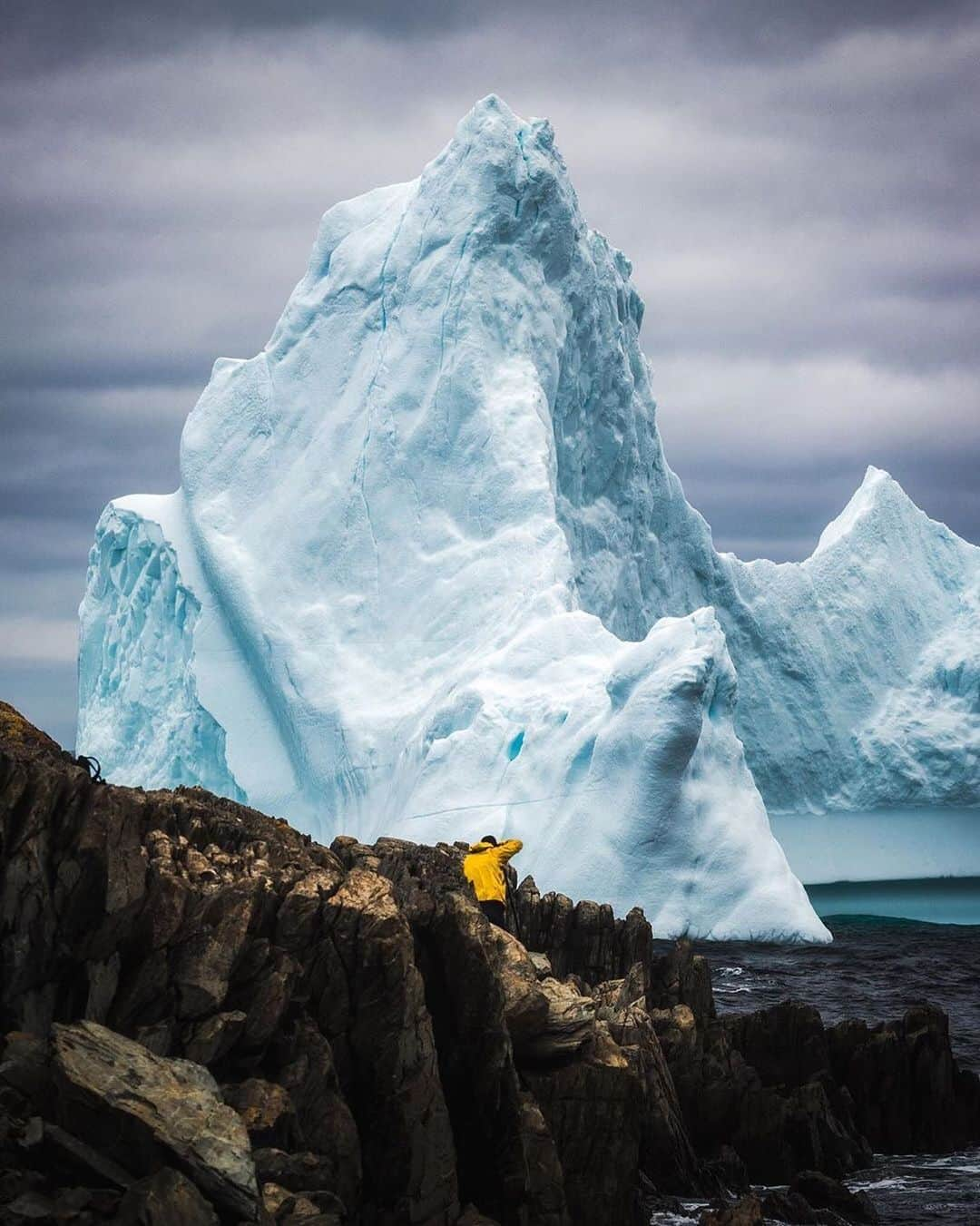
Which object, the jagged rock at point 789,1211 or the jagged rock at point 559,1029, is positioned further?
the jagged rock at point 789,1211

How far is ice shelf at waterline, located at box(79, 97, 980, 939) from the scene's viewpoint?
18656 millimetres

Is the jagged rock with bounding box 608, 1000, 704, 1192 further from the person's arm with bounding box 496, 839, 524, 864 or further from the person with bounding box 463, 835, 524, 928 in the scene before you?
the person's arm with bounding box 496, 839, 524, 864

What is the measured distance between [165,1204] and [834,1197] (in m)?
4.61

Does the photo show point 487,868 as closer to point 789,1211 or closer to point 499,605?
point 789,1211

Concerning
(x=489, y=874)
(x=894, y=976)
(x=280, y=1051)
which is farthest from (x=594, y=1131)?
(x=894, y=976)

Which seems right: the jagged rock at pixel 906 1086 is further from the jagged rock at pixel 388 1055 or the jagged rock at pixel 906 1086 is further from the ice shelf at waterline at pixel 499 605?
the ice shelf at waterline at pixel 499 605

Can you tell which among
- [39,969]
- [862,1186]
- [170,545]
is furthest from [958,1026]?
[170,545]

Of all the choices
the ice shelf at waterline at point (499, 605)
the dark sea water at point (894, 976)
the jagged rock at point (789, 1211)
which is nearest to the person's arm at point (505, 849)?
the dark sea water at point (894, 976)

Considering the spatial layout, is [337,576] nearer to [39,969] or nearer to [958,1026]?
[958,1026]

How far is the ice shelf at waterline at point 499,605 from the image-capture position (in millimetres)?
18656

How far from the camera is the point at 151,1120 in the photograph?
5.80 m

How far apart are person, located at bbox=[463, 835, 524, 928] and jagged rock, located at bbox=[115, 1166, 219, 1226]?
5754 millimetres

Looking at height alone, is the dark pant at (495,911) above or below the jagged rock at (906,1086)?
above

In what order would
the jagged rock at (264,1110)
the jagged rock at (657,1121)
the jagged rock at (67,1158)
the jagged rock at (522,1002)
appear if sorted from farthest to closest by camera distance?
the jagged rock at (657,1121) → the jagged rock at (522,1002) → the jagged rock at (264,1110) → the jagged rock at (67,1158)
